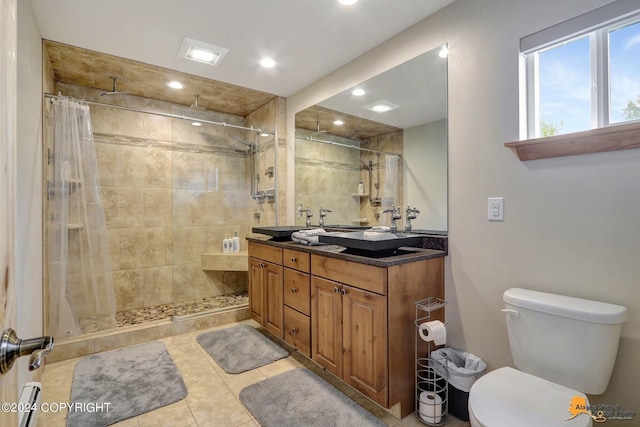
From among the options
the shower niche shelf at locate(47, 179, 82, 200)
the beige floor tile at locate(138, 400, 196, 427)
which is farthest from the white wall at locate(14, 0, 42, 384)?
the beige floor tile at locate(138, 400, 196, 427)

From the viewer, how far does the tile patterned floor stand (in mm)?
1770

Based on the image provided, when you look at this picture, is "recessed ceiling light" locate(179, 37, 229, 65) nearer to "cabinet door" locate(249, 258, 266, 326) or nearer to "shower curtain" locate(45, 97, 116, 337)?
"shower curtain" locate(45, 97, 116, 337)

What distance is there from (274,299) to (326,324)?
726mm

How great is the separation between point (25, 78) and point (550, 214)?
10.2 ft

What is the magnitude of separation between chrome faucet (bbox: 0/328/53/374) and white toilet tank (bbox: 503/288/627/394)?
5.62 feet

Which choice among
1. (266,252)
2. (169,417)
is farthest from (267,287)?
(169,417)

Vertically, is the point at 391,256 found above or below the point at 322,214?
below

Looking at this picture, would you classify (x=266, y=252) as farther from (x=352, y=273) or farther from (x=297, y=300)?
(x=352, y=273)

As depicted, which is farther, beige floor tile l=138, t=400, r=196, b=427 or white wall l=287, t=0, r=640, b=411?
beige floor tile l=138, t=400, r=196, b=427

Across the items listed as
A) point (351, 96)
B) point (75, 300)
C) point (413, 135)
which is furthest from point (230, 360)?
point (351, 96)

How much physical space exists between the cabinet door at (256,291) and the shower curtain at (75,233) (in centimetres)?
121

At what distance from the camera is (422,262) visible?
186 centimetres

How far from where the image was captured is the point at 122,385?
2.13 meters

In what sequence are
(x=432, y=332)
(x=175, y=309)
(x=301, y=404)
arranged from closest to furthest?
(x=432, y=332) < (x=301, y=404) < (x=175, y=309)
